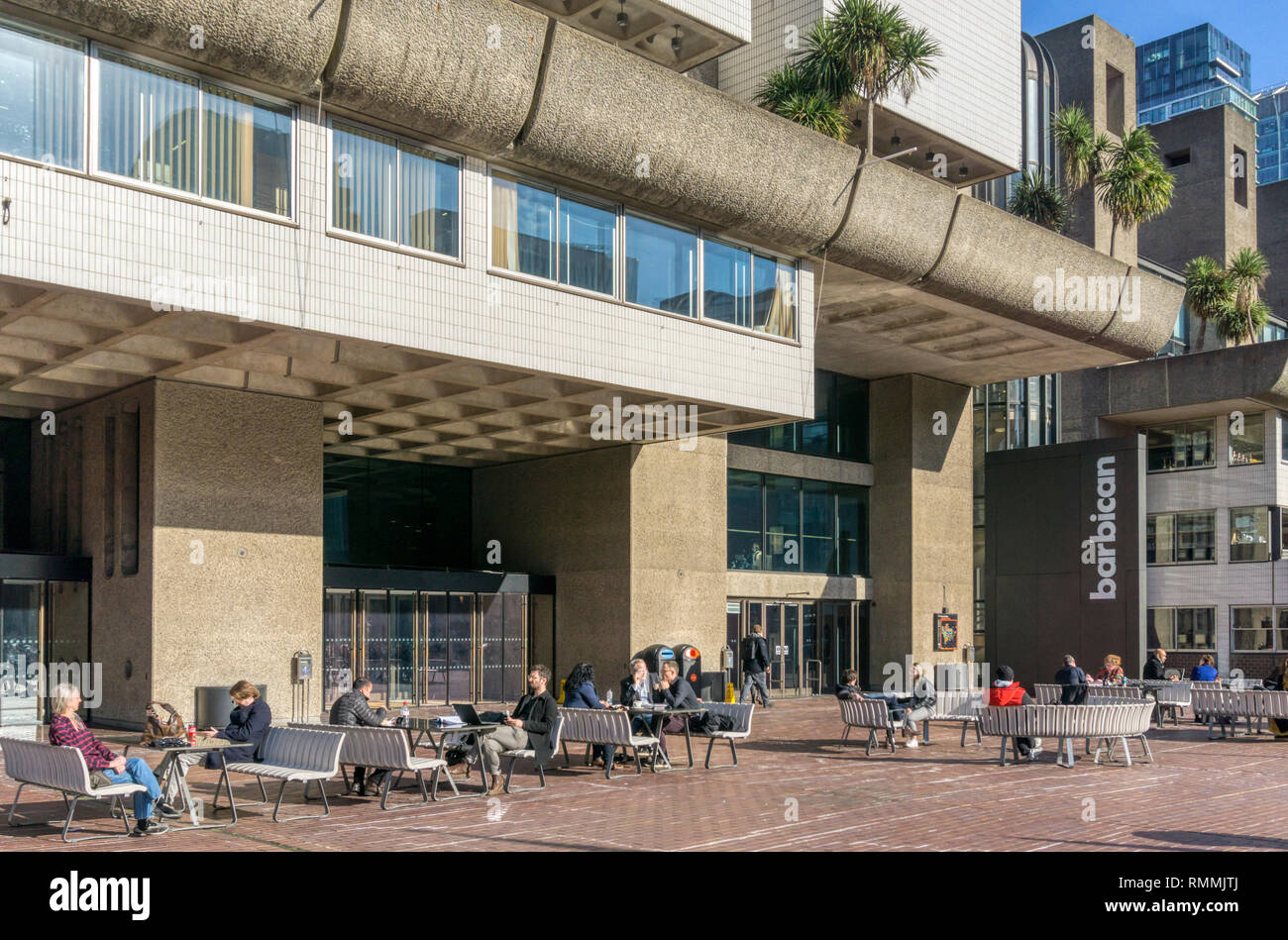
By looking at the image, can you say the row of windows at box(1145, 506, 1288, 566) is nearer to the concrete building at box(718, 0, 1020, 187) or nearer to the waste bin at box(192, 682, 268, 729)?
the concrete building at box(718, 0, 1020, 187)

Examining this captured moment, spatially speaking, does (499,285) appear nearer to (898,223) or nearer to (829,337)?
(898,223)

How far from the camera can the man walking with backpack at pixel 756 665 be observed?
2745cm

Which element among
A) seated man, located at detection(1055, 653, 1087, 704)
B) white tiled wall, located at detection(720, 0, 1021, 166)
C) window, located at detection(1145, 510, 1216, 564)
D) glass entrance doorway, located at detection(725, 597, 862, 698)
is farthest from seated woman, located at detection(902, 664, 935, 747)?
→ window, located at detection(1145, 510, 1216, 564)

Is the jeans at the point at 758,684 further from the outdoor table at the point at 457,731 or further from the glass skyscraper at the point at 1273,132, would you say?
the glass skyscraper at the point at 1273,132

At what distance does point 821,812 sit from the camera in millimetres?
11906

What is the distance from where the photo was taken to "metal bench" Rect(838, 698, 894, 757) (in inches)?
695

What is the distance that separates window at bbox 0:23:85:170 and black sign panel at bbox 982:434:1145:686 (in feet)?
99.4

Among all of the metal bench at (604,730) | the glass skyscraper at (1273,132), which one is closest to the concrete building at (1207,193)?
the metal bench at (604,730)

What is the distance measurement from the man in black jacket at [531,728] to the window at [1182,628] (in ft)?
101

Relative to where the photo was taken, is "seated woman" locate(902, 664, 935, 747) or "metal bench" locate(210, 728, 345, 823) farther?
"seated woman" locate(902, 664, 935, 747)

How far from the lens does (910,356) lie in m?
32.0

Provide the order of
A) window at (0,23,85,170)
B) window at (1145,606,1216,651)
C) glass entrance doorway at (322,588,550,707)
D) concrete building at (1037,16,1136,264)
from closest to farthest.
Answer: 1. window at (0,23,85,170)
2. glass entrance doorway at (322,588,550,707)
3. window at (1145,606,1216,651)
4. concrete building at (1037,16,1136,264)

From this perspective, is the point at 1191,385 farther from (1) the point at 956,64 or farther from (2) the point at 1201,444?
(1) the point at 956,64

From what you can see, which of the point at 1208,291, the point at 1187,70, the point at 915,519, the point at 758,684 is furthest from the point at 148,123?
the point at 1187,70
